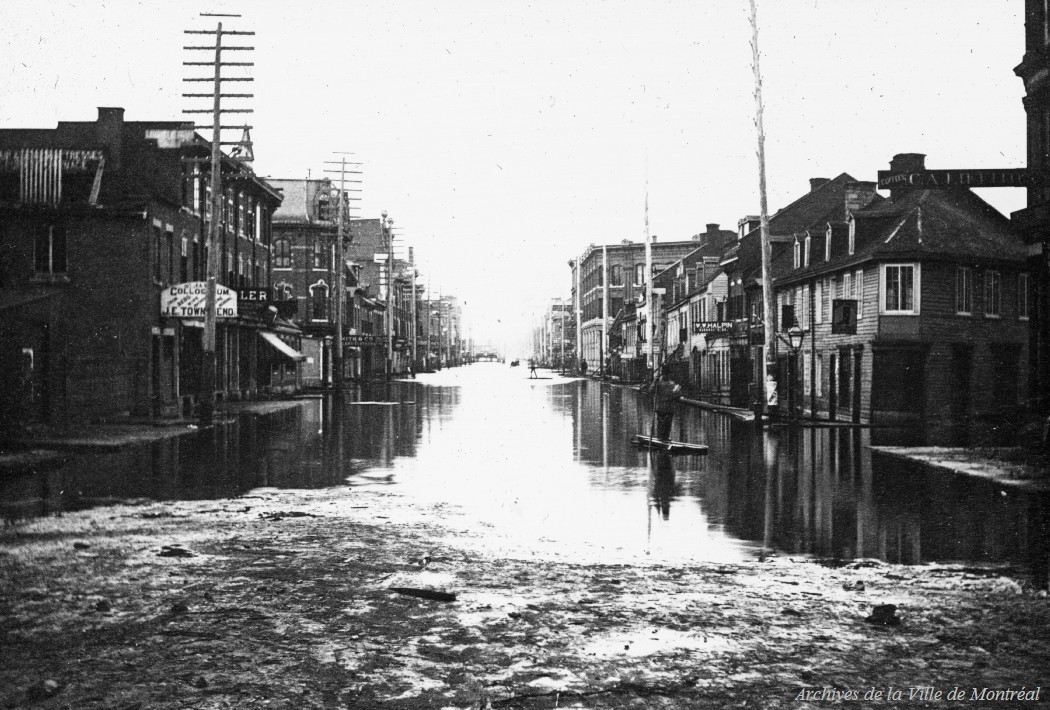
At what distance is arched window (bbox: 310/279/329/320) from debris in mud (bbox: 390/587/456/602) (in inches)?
2596

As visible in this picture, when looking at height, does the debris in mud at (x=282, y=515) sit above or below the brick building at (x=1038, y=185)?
below

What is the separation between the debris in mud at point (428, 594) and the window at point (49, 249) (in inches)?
1118

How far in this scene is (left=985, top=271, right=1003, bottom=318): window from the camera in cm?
3731

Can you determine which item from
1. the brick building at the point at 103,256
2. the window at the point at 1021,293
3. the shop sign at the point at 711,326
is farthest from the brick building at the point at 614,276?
the brick building at the point at 103,256

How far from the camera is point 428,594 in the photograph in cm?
848

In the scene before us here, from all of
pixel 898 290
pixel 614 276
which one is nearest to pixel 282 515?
pixel 898 290

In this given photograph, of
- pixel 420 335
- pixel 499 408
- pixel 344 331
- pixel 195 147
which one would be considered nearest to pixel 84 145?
pixel 195 147

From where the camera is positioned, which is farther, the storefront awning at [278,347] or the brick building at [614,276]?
the brick building at [614,276]

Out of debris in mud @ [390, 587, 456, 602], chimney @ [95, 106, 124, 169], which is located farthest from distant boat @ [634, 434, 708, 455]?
chimney @ [95, 106, 124, 169]

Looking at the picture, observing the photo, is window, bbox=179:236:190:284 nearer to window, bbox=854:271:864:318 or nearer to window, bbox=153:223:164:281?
window, bbox=153:223:164:281

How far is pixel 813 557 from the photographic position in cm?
1042

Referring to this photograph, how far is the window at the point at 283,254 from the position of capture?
7419 cm

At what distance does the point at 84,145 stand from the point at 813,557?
3284cm

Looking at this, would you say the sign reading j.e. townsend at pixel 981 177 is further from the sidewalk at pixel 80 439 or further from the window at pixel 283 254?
the window at pixel 283 254
